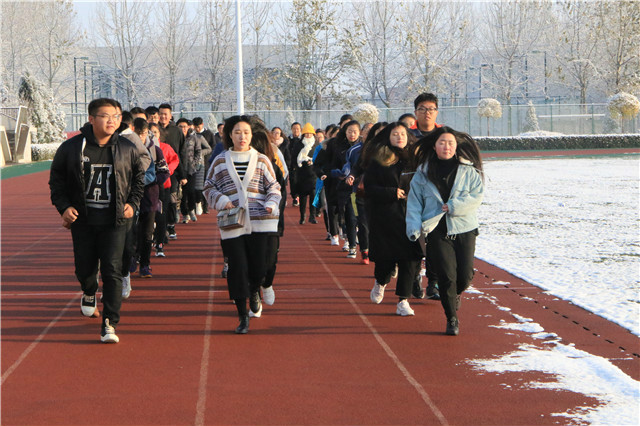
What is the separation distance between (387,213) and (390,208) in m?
0.06

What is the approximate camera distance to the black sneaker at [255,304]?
767cm

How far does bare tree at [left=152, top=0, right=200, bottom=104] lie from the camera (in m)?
60.9

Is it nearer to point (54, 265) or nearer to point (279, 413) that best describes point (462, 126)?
point (54, 265)

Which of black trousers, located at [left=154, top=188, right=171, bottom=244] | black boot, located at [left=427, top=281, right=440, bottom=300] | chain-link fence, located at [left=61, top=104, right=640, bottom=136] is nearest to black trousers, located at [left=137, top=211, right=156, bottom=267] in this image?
black trousers, located at [left=154, top=188, right=171, bottom=244]

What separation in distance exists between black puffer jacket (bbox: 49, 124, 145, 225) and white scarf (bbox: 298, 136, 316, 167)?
9.28m

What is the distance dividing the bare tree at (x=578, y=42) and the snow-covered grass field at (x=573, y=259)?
130 ft

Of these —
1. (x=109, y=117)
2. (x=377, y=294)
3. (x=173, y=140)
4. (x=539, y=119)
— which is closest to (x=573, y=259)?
(x=377, y=294)

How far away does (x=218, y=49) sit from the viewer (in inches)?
2450

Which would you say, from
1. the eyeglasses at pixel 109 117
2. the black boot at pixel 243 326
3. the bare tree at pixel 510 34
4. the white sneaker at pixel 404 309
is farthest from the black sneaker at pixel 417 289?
the bare tree at pixel 510 34

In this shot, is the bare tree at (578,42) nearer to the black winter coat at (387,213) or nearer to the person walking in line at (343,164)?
the person walking in line at (343,164)

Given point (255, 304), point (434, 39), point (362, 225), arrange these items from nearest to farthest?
1. point (255, 304)
2. point (362, 225)
3. point (434, 39)

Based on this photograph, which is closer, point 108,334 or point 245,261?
point 108,334

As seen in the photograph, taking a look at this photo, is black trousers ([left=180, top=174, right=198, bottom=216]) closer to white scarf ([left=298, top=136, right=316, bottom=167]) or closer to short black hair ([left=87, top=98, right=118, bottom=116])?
white scarf ([left=298, top=136, right=316, bottom=167])

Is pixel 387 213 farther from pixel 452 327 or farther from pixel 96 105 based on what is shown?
pixel 96 105
